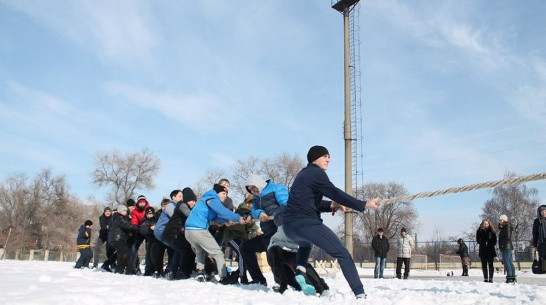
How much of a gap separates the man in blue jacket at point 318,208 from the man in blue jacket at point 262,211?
89 cm

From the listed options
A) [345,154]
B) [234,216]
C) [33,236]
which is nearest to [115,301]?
[234,216]

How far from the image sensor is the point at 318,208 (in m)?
5.32

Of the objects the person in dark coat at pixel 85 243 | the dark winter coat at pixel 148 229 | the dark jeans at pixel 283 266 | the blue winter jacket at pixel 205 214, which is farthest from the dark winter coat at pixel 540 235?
the person in dark coat at pixel 85 243

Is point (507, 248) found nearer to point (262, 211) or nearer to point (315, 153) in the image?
point (262, 211)

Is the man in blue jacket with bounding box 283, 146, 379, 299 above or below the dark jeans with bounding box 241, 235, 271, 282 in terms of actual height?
above

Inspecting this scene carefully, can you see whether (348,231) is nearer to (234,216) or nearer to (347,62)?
(347,62)

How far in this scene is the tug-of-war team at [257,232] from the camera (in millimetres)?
4934

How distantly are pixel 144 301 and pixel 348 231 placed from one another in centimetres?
1767

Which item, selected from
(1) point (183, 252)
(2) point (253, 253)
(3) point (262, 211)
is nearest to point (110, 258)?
(1) point (183, 252)

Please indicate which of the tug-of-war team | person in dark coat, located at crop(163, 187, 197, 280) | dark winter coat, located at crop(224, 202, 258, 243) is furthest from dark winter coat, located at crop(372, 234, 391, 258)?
dark winter coat, located at crop(224, 202, 258, 243)

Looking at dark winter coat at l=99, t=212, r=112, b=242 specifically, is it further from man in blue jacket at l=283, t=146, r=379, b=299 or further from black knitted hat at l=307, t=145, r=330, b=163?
black knitted hat at l=307, t=145, r=330, b=163

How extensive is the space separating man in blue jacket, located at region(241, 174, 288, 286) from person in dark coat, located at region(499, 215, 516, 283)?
5600mm

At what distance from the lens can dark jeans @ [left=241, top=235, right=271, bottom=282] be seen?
6.79 meters

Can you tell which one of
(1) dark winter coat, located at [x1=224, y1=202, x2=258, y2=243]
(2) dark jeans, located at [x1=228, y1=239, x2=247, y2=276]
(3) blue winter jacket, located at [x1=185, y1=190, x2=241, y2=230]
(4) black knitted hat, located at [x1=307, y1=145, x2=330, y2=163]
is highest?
(4) black knitted hat, located at [x1=307, y1=145, x2=330, y2=163]
